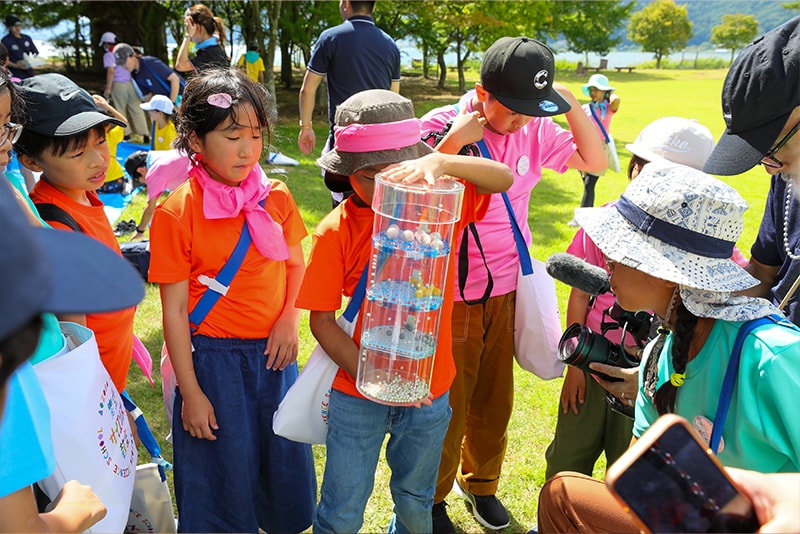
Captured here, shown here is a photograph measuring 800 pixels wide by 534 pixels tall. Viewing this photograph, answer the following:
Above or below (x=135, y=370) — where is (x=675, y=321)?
above

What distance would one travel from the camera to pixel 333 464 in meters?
2.00

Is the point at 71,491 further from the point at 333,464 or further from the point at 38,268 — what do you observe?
the point at 38,268

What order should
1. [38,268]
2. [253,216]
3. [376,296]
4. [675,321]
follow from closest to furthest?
[38,268], [675,321], [376,296], [253,216]

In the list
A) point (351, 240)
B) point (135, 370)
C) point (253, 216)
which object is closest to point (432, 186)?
point (351, 240)

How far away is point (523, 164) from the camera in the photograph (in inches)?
103

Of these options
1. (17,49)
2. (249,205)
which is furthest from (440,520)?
(17,49)

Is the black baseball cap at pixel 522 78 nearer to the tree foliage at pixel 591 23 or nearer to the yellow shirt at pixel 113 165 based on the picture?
the yellow shirt at pixel 113 165

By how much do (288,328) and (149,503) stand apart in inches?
31.7

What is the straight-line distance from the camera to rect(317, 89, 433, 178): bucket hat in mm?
1875

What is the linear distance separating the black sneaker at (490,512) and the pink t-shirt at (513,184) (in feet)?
3.29

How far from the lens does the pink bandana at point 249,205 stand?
2146 millimetres

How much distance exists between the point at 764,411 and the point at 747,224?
764 centimetres

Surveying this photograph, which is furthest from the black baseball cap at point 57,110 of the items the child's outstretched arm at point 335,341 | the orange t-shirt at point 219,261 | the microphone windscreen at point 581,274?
the microphone windscreen at point 581,274

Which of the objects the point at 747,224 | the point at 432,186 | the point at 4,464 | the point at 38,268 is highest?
the point at 38,268
